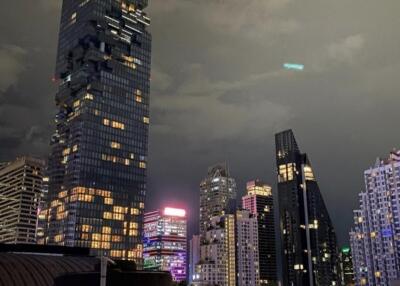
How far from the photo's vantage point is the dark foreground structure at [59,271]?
71.0m

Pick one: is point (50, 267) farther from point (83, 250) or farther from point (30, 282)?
point (83, 250)

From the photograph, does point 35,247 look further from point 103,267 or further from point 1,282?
point 103,267

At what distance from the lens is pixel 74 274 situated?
71.7 meters

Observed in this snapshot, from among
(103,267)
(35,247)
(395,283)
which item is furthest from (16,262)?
(395,283)

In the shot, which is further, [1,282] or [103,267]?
[1,282]

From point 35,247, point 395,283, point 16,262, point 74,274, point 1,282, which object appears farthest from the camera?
point 35,247

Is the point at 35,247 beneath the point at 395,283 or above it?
above

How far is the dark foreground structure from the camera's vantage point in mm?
71000

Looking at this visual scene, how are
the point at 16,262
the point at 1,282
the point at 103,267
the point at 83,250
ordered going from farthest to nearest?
the point at 83,250
the point at 16,262
the point at 1,282
the point at 103,267

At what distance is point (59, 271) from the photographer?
99062 mm

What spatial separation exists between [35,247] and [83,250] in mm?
13292

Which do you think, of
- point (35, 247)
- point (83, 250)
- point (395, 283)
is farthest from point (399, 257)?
point (35, 247)

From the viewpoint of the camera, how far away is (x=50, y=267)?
99.2 m

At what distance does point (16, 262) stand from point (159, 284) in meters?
37.4
